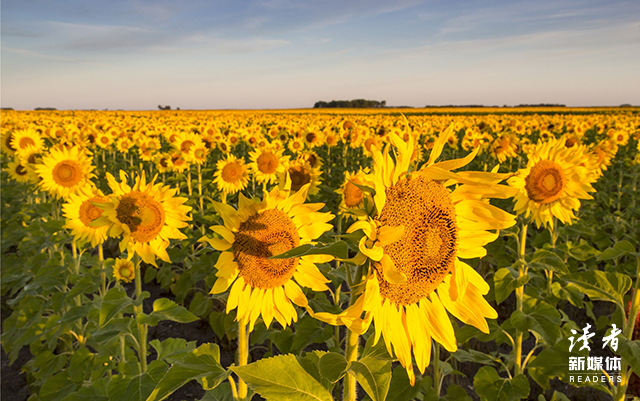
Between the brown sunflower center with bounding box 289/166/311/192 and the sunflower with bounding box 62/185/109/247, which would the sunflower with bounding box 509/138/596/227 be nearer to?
the brown sunflower center with bounding box 289/166/311/192

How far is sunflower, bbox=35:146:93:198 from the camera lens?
4.82 m

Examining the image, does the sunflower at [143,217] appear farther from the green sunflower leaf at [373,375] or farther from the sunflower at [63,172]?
the sunflower at [63,172]

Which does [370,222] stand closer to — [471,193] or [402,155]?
[402,155]

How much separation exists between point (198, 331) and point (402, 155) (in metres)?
5.29

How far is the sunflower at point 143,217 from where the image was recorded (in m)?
2.69

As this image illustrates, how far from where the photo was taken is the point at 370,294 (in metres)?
1.18

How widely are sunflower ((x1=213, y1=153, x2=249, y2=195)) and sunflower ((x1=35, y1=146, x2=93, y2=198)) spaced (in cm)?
273

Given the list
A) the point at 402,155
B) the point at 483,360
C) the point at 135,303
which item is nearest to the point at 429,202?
the point at 402,155

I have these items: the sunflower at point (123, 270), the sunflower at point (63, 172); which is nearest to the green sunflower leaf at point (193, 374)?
the sunflower at point (123, 270)

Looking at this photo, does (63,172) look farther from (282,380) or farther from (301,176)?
(282,380)

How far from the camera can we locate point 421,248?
1.23m

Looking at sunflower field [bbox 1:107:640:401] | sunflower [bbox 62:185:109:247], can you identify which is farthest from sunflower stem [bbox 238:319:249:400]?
sunflower [bbox 62:185:109:247]

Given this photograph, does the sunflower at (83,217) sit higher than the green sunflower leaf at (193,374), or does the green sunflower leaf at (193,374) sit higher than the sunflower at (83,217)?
the sunflower at (83,217)

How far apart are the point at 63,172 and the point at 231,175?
120 inches
